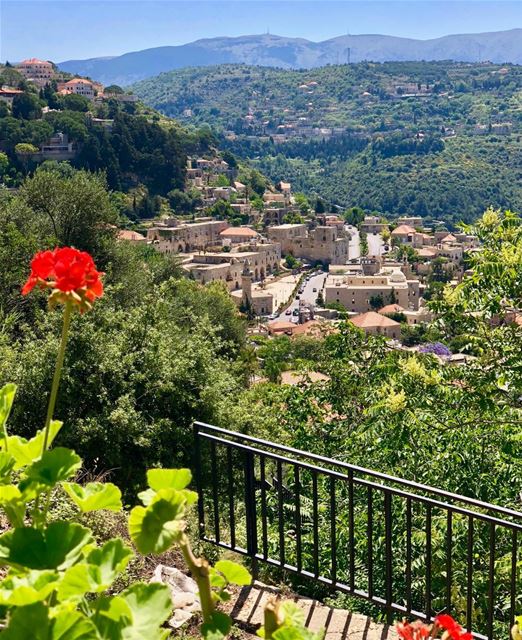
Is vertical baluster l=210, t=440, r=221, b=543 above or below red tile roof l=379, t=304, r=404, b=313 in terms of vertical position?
above

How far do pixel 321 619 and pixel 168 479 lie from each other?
1900mm

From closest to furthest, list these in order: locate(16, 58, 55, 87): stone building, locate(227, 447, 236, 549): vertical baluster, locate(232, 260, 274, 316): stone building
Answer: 1. locate(227, 447, 236, 549): vertical baluster
2. locate(232, 260, 274, 316): stone building
3. locate(16, 58, 55, 87): stone building

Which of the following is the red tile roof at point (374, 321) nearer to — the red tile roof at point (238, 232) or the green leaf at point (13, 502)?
the red tile roof at point (238, 232)

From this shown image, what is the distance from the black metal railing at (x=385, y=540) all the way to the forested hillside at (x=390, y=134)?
99.6m

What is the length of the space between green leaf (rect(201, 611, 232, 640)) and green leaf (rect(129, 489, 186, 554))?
0.48 feet

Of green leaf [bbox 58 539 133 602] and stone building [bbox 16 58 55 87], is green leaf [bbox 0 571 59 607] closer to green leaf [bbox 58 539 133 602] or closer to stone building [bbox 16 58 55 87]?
green leaf [bbox 58 539 133 602]

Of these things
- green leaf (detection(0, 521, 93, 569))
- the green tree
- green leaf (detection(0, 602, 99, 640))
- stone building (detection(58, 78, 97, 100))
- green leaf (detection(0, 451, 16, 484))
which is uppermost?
stone building (detection(58, 78, 97, 100))

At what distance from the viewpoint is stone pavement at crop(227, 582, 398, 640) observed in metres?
2.76

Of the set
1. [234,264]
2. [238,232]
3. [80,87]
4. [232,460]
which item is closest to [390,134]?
[80,87]

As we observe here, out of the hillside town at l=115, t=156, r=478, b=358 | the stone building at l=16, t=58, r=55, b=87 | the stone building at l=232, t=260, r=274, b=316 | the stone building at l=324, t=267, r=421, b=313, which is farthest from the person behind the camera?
the stone building at l=16, t=58, r=55, b=87

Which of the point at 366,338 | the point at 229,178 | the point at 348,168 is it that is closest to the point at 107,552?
the point at 366,338

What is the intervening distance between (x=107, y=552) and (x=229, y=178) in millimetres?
82100

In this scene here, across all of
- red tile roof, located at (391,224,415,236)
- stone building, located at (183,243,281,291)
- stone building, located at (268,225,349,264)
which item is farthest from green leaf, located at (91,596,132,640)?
red tile roof, located at (391,224,415,236)

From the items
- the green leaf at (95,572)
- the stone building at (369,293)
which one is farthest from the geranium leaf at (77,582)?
the stone building at (369,293)
